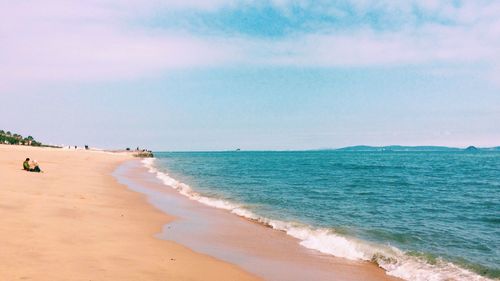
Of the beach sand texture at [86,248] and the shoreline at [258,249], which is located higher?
the beach sand texture at [86,248]

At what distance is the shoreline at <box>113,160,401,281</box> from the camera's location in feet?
36.9

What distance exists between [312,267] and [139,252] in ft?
16.3

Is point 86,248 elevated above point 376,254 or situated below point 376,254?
above

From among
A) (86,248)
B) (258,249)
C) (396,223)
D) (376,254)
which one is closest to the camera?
(86,248)

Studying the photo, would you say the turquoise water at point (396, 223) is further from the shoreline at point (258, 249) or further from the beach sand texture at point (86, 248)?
the beach sand texture at point (86, 248)

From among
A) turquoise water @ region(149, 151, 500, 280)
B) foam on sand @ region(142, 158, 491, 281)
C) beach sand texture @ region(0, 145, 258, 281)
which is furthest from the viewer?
turquoise water @ region(149, 151, 500, 280)

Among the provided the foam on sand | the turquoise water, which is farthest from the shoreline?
the turquoise water

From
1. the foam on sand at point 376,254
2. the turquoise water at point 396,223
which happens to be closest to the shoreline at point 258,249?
the foam on sand at point 376,254

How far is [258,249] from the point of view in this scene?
45.2 feet

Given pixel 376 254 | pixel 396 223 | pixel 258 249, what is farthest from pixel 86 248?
pixel 396 223

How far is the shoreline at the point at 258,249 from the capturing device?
11242 millimetres

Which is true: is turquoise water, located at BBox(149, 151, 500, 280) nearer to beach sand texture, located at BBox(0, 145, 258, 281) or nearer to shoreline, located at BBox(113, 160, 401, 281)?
shoreline, located at BBox(113, 160, 401, 281)

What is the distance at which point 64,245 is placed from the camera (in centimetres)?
1082

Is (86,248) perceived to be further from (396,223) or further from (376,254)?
(396,223)
